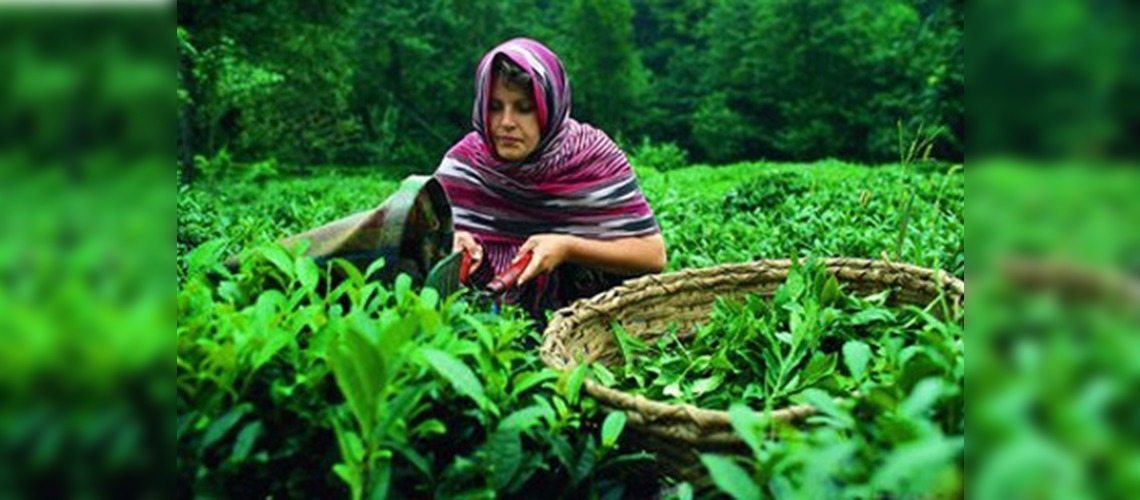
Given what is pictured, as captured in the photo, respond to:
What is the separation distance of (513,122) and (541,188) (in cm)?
20

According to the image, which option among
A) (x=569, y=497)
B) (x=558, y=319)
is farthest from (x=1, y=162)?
(x=558, y=319)

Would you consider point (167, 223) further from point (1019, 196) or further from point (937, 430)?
point (937, 430)

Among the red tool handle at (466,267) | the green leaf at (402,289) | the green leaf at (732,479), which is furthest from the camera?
the red tool handle at (466,267)

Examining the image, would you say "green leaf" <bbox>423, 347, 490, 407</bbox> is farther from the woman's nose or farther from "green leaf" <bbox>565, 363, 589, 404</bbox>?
the woman's nose

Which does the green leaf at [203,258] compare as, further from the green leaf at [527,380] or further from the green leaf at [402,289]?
the green leaf at [527,380]

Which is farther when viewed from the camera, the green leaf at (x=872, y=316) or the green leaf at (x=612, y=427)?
the green leaf at (x=872, y=316)

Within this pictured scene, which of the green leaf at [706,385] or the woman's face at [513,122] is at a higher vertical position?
the woman's face at [513,122]

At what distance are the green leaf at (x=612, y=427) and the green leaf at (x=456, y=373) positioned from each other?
184 millimetres

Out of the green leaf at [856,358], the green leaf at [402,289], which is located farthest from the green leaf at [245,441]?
the green leaf at [856,358]

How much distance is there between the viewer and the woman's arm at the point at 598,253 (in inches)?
97.9

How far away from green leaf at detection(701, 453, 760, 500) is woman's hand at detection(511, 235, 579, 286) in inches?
53.2

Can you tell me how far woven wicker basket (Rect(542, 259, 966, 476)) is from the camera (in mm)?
1404

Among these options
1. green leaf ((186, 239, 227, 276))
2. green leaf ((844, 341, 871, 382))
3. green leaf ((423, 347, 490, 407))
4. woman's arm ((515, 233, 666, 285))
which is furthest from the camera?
woman's arm ((515, 233, 666, 285))

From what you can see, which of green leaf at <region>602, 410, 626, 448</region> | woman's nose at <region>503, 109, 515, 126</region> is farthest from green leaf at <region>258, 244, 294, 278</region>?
woman's nose at <region>503, 109, 515, 126</region>
